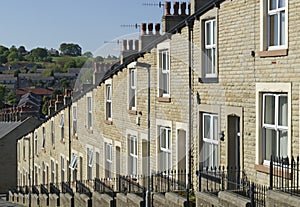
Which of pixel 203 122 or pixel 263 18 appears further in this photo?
pixel 203 122

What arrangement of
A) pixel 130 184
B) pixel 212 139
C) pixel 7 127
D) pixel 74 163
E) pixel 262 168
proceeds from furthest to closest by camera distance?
pixel 7 127 < pixel 74 163 < pixel 130 184 < pixel 212 139 < pixel 262 168

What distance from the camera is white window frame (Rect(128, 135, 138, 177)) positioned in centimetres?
2085

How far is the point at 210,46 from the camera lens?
1566cm

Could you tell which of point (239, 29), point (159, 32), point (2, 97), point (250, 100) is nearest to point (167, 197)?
point (250, 100)

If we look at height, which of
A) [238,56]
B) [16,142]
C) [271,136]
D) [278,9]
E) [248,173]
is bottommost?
[16,142]

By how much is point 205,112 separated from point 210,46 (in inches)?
64.5

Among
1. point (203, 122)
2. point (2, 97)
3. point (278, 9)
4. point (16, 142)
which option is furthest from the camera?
point (2, 97)

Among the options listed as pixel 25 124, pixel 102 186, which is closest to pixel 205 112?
pixel 102 186

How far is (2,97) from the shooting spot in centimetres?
12594

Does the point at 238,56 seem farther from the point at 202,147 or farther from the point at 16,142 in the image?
the point at 16,142

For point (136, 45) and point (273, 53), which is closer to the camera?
point (273, 53)

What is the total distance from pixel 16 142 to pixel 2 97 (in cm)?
8005

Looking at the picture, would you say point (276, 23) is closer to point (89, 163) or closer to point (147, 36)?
point (147, 36)

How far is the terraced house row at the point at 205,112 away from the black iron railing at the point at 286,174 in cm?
3
